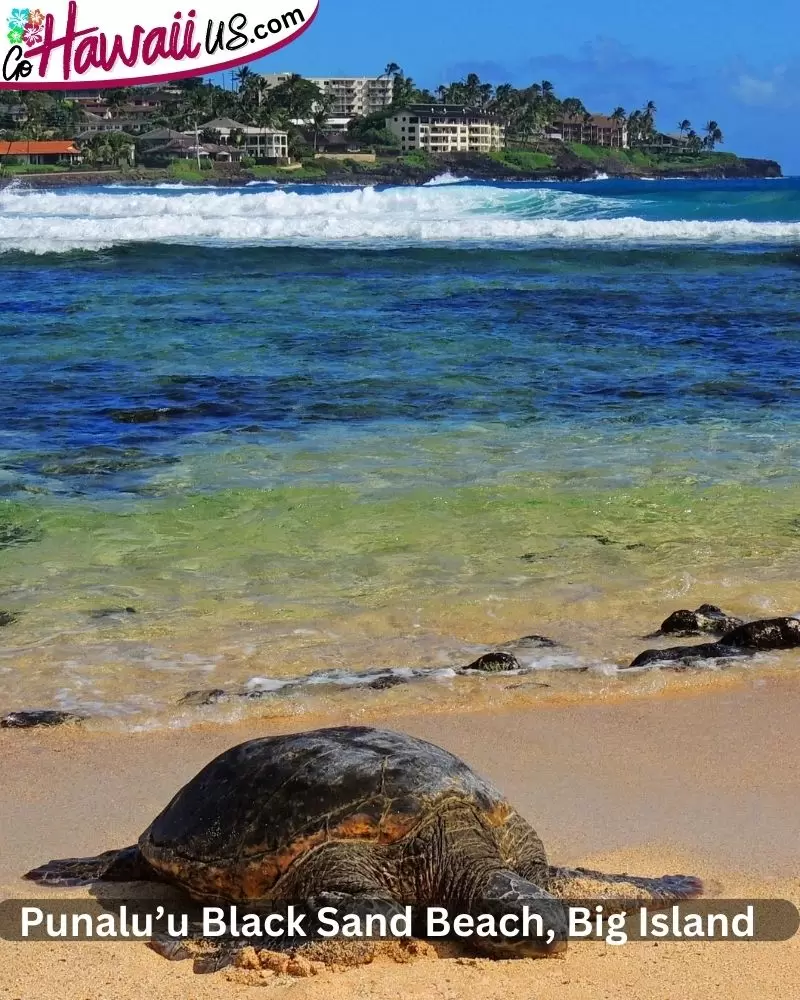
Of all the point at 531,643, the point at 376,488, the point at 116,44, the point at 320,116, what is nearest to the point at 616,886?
the point at 531,643

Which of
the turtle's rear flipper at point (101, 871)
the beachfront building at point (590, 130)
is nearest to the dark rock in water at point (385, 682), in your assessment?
the turtle's rear flipper at point (101, 871)

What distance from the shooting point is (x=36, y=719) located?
4922mm

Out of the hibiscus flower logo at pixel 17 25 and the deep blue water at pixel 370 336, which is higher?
the hibiscus flower logo at pixel 17 25

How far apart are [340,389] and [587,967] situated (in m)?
9.24

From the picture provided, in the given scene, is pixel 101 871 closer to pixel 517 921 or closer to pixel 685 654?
pixel 517 921

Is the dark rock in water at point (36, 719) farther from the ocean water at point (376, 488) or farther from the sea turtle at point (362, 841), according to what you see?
the sea turtle at point (362, 841)

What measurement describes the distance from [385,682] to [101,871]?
1850 mm

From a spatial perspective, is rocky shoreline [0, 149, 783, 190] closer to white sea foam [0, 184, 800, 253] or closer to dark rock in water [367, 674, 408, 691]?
white sea foam [0, 184, 800, 253]

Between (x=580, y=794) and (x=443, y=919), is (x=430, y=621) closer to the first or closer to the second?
(x=580, y=794)

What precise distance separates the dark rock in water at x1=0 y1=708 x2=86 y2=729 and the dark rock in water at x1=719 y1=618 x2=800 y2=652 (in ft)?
9.31

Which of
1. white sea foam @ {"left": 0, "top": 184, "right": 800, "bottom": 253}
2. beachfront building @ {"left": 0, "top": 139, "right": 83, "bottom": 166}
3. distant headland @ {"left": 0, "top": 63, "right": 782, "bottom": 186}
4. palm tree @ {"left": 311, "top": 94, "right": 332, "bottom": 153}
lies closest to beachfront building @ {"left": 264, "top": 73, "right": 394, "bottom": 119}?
distant headland @ {"left": 0, "top": 63, "right": 782, "bottom": 186}

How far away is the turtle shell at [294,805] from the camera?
10.8 ft

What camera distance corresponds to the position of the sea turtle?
10.5 ft

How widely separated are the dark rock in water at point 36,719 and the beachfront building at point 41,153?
10748 cm
